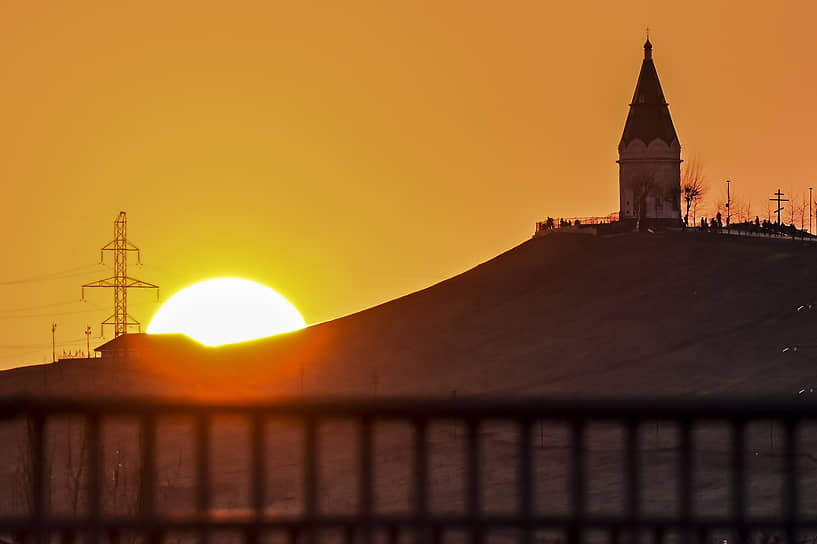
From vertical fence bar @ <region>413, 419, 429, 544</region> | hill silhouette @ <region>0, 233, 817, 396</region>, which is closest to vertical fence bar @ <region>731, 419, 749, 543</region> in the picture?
vertical fence bar @ <region>413, 419, 429, 544</region>

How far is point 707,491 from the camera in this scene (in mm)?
114188

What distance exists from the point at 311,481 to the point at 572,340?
548 feet

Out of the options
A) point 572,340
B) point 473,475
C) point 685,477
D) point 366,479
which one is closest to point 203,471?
point 366,479

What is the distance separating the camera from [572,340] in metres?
177

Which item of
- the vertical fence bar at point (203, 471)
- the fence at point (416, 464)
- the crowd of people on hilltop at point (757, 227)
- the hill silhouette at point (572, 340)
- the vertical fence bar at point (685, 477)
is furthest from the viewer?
the crowd of people on hilltop at point (757, 227)

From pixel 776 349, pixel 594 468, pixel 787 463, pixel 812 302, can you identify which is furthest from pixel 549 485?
pixel 787 463

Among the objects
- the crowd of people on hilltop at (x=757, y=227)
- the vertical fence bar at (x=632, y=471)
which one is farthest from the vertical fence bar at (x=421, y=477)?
the crowd of people on hilltop at (x=757, y=227)

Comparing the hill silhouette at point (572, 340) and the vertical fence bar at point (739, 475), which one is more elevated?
the hill silhouette at point (572, 340)

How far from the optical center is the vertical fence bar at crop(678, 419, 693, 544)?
11.0 m

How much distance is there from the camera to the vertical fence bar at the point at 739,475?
433 inches

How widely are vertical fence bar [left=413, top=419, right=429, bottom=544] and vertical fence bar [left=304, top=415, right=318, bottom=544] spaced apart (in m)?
0.59

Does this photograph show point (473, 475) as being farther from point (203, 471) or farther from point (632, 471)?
point (203, 471)

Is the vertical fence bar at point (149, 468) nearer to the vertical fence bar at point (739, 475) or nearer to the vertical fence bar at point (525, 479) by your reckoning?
the vertical fence bar at point (525, 479)

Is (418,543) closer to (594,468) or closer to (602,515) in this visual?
(602,515)
